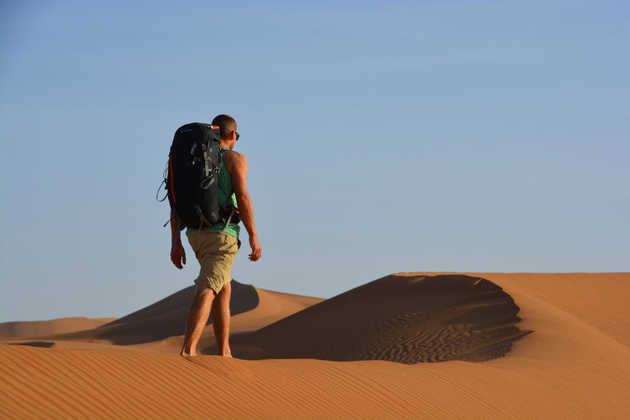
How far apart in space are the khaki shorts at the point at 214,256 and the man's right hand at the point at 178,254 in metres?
0.32

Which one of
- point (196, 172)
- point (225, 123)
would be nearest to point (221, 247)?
point (196, 172)

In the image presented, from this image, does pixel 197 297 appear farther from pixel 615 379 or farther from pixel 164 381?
pixel 615 379

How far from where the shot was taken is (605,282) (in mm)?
24922

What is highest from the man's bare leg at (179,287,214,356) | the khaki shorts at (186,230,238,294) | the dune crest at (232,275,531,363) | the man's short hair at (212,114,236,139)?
the man's short hair at (212,114,236,139)

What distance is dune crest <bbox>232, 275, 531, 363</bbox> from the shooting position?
16688mm

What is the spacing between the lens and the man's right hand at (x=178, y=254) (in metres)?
8.07

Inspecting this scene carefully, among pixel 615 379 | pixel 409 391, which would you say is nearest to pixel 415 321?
pixel 615 379

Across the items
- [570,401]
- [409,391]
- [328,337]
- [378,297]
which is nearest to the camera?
[409,391]

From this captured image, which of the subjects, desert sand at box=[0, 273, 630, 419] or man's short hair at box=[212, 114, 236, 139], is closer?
desert sand at box=[0, 273, 630, 419]

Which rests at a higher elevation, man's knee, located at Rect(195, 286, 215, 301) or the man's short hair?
the man's short hair

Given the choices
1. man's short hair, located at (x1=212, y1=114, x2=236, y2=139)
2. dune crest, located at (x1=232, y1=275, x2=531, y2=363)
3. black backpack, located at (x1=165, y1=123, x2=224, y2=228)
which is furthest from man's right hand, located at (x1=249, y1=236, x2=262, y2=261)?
dune crest, located at (x1=232, y1=275, x2=531, y2=363)

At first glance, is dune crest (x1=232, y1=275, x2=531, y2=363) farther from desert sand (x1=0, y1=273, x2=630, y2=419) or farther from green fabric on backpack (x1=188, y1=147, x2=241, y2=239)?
green fabric on backpack (x1=188, y1=147, x2=241, y2=239)

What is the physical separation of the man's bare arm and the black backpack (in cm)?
13

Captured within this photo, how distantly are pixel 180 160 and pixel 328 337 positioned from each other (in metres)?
13.9
